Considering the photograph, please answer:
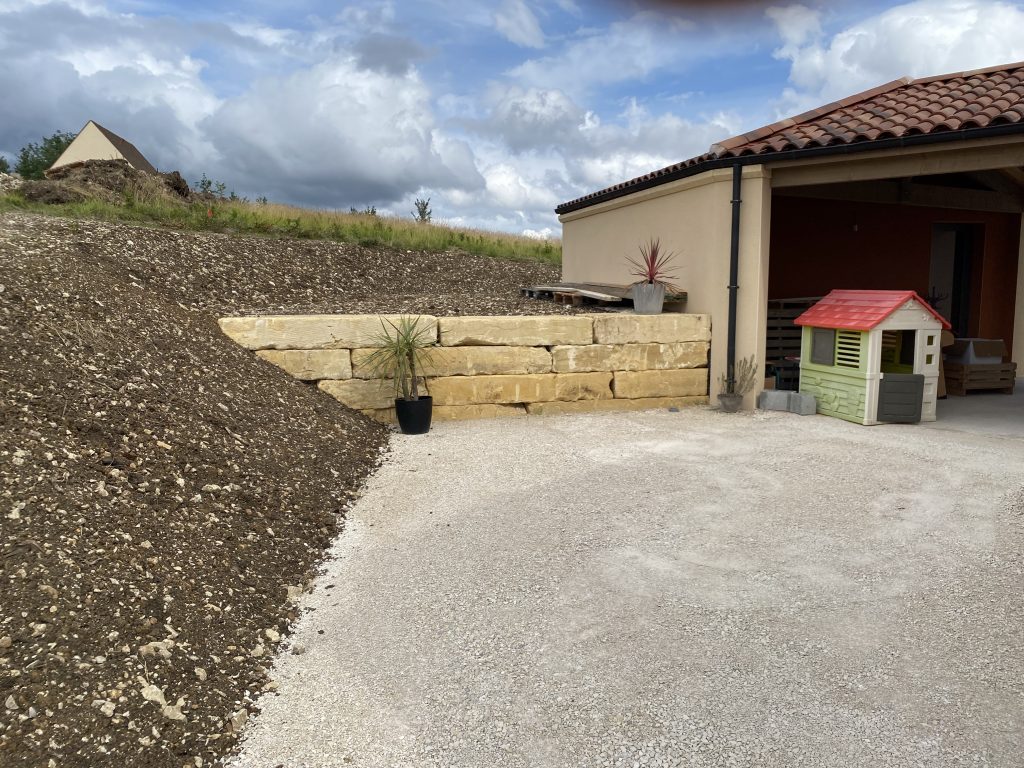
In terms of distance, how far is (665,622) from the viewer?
318 cm

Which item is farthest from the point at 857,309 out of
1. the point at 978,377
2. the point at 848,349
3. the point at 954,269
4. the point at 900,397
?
the point at 954,269

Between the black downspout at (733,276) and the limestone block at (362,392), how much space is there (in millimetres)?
3776

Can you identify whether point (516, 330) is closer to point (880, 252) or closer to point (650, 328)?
point (650, 328)

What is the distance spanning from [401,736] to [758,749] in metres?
1.20

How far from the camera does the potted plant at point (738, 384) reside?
7938mm

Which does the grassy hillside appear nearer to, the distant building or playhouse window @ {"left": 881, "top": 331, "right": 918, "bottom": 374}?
playhouse window @ {"left": 881, "top": 331, "right": 918, "bottom": 374}

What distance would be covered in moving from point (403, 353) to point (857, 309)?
4.65 meters

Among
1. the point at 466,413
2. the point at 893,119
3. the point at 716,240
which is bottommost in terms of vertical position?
the point at 466,413

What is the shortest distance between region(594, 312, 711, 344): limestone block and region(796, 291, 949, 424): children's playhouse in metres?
1.20

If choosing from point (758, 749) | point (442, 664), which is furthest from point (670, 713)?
point (442, 664)

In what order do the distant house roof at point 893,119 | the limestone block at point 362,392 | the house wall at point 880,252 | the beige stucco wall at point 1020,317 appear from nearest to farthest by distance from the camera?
the distant house roof at point 893,119
the limestone block at point 362,392
the house wall at point 880,252
the beige stucco wall at point 1020,317

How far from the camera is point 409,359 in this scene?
694 cm

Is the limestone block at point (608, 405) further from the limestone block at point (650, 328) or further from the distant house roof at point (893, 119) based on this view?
the distant house roof at point (893, 119)

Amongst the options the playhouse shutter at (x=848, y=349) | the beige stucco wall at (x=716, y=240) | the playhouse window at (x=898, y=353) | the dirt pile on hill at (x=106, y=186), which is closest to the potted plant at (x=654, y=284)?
the beige stucco wall at (x=716, y=240)
